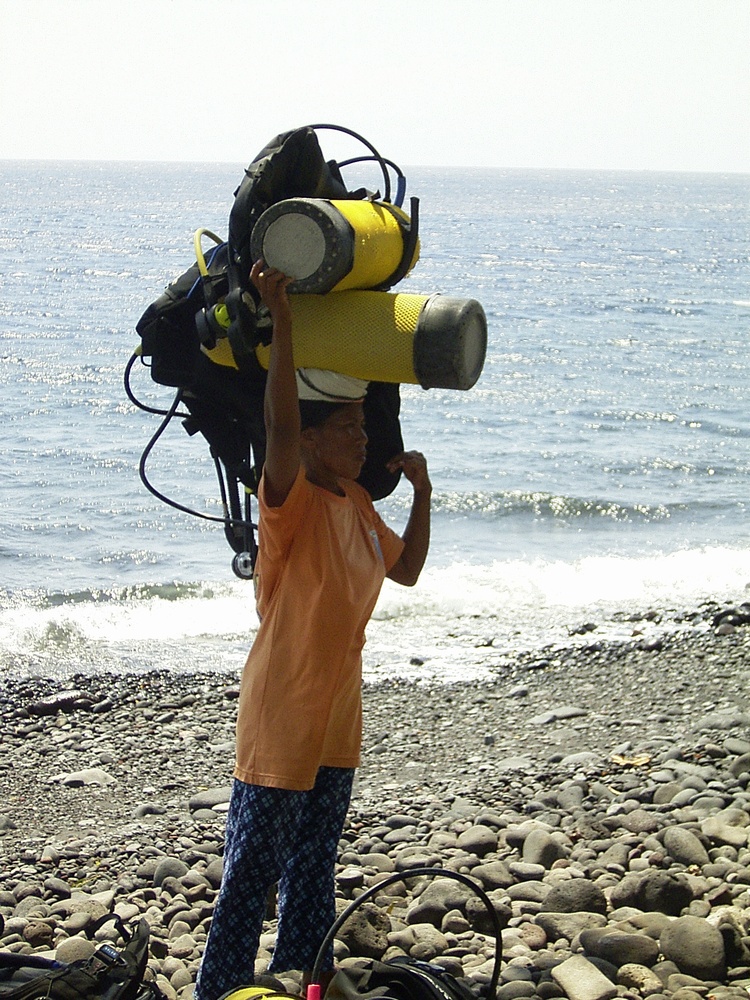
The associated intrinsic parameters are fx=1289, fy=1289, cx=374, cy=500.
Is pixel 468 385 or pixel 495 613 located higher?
pixel 468 385

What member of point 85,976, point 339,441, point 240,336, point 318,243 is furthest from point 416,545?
point 85,976

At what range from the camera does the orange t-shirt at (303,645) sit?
11.0 ft

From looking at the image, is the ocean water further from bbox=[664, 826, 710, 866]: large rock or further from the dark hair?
the dark hair

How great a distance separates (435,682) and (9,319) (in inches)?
1032

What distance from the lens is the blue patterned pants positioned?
340 centimetres

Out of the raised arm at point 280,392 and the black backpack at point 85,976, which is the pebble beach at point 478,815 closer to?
the black backpack at point 85,976

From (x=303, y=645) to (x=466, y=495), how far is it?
36.9ft

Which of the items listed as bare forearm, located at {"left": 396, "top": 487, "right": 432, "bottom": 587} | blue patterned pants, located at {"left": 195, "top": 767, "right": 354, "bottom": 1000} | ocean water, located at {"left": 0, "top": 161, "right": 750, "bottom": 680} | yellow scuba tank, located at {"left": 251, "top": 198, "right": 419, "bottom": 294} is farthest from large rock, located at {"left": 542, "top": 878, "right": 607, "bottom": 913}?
ocean water, located at {"left": 0, "top": 161, "right": 750, "bottom": 680}

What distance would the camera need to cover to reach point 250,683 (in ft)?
11.3

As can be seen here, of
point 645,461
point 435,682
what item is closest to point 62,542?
point 435,682

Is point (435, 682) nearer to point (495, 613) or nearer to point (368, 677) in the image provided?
point (368, 677)

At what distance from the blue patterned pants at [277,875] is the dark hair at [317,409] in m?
0.96

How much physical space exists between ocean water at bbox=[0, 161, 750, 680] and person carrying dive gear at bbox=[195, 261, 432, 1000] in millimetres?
5010

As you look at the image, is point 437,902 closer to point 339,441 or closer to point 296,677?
point 296,677
